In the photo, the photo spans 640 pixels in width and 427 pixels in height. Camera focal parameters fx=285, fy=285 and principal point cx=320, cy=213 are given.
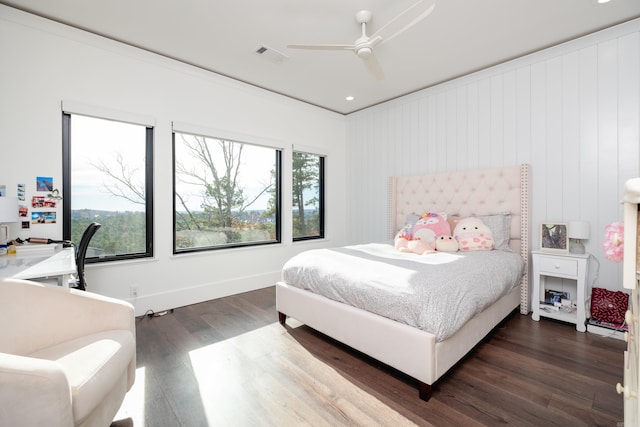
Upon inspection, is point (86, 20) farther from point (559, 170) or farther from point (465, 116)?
point (559, 170)

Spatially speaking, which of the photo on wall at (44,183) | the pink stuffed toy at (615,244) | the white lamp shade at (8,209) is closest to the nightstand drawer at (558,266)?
the pink stuffed toy at (615,244)

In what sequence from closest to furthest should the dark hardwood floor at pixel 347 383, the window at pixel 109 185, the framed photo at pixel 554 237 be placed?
the dark hardwood floor at pixel 347 383 → the window at pixel 109 185 → the framed photo at pixel 554 237

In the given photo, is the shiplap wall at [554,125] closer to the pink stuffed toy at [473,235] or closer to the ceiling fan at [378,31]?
the pink stuffed toy at [473,235]

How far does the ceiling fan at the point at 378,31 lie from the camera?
1.82m

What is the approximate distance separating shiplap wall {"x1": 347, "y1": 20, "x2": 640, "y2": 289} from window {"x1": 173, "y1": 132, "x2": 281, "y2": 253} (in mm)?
2078

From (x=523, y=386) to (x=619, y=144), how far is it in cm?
238

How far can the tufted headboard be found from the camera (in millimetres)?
3029

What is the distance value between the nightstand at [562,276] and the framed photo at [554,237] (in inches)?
4.4

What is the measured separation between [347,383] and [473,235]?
6.57 feet

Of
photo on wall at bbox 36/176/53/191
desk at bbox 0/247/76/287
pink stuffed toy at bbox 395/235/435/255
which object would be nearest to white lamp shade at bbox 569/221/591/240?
pink stuffed toy at bbox 395/235/435/255

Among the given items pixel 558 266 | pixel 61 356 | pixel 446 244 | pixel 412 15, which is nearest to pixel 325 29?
pixel 412 15

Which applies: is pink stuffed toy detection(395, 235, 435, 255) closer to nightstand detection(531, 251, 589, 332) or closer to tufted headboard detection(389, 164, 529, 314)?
tufted headboard detection(389, 164, 529, 314)

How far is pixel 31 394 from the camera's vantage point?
0.95 m

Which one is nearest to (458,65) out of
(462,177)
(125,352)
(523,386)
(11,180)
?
(462,177)
